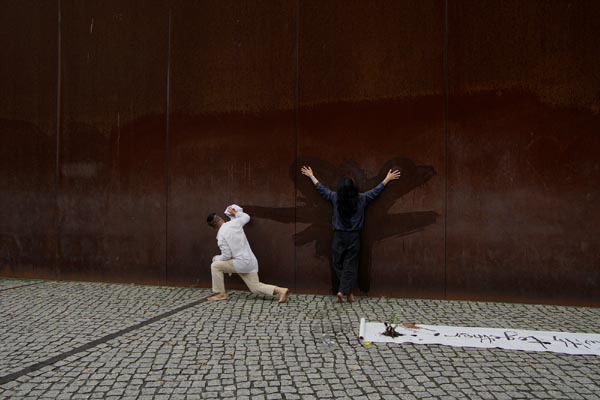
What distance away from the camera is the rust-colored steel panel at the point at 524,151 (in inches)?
247

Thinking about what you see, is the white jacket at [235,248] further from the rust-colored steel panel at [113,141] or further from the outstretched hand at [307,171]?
the rust-colored steel panel at [113,141]

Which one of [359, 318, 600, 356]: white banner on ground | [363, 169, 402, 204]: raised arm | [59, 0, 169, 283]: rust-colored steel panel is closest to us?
[359, 318, 600, 356]: white banner on ground

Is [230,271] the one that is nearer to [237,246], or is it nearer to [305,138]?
[237,246]

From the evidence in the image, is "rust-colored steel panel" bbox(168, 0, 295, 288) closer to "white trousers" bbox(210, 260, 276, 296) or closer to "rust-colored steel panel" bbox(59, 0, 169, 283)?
"rust-colored steel panel" bbox(59, 0, 169, 283)

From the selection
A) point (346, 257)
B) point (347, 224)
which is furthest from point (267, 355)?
point (347, 224)

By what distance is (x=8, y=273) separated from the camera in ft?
26.3

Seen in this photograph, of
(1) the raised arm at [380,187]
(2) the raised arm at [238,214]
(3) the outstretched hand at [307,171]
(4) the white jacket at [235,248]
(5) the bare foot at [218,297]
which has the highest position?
(3) the outstretched hand at [307,171]

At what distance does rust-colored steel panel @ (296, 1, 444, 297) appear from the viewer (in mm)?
6629

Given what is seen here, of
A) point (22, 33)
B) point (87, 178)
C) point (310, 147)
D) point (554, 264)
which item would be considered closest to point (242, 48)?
point (310, 147)

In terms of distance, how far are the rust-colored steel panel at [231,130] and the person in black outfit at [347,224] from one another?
2.48 ft

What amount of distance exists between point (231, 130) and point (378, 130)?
2.27m

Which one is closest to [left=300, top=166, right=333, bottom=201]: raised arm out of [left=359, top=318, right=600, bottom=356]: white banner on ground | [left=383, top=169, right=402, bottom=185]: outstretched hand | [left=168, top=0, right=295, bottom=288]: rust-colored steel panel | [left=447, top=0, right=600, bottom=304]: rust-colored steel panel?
[left=168, top=0, right=295, bottom=288]: rust-colored steel panel

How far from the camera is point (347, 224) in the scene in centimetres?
649

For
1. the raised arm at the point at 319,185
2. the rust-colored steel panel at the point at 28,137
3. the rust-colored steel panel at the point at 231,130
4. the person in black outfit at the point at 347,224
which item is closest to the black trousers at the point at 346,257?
the person in black outfit at the point at 347,224
